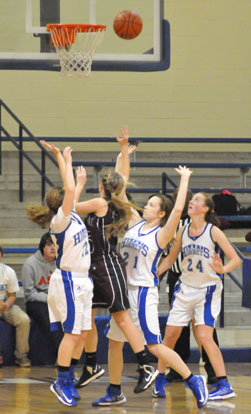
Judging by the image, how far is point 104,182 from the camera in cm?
689

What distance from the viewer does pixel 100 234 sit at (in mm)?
6891

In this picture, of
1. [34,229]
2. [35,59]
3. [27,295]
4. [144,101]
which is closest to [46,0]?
[35,59]

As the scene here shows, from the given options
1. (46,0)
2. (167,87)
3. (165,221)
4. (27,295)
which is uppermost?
(46,0)

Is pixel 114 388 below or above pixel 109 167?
below

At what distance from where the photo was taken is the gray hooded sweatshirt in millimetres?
9281

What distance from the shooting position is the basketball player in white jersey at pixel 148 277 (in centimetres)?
670

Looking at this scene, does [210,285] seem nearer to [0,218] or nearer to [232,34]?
[0,218]

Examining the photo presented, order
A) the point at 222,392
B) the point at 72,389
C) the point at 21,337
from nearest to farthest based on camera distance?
the point at 72,389
the point at 222,392
the point at 21,337

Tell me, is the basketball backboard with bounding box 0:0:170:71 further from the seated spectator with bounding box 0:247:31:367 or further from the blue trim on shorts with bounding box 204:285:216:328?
the blue trim on shorts with bounding box 204:285:216:328

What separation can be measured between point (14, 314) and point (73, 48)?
8.90 feet

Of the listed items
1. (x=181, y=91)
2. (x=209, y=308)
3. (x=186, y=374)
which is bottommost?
(x=186, y=374)

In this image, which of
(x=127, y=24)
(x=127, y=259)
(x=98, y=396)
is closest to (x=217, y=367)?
(x=98, y=396)

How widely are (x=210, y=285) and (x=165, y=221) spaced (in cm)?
62

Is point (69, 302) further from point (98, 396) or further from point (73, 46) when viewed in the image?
point (73, 46)
